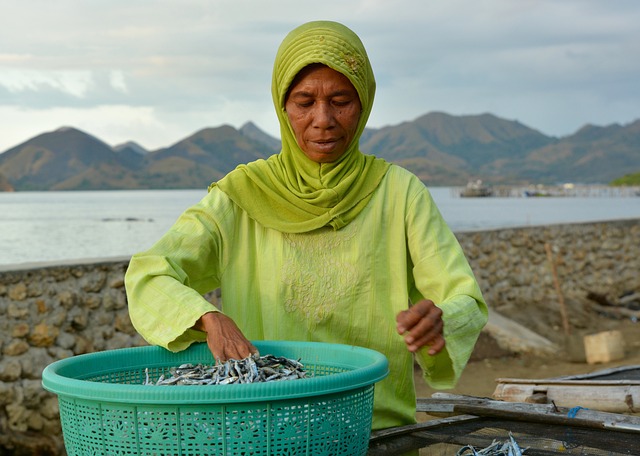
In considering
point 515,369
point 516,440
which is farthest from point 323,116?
point 515,369

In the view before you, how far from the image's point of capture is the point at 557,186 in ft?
522

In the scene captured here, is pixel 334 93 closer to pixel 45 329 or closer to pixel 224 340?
pixel 224 340

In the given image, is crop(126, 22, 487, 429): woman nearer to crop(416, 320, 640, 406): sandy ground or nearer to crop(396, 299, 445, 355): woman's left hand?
crop(396, 299, 445, 355): woman's left hand

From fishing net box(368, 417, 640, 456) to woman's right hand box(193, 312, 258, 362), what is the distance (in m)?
0.46

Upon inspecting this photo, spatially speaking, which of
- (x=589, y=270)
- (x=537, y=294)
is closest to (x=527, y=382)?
(x=537, y=294)

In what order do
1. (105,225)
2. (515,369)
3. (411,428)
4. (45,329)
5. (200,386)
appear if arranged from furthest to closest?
(105,225) → (515,369) → (45,329) → (411,428) → (200,386)

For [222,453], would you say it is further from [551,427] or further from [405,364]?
[551,427]

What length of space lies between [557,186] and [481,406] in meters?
164

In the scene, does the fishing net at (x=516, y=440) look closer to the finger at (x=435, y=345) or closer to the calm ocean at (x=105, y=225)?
the finger at (x=435, y=345)

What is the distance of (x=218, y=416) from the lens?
1476 mm

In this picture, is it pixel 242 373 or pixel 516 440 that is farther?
pixel 516 440

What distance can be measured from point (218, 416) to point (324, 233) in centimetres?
84

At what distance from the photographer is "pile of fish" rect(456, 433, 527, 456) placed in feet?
6.20

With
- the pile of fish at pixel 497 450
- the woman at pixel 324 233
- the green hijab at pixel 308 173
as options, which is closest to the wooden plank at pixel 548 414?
the woman at pixel 324 233
